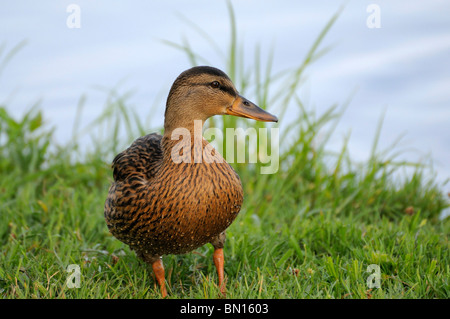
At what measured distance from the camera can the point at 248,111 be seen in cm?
320

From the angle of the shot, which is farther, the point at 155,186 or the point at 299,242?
the point at 299,242

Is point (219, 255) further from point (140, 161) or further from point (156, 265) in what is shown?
point (140, 161)

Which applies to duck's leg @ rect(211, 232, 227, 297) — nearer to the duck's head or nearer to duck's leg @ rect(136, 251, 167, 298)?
duck's leg @ rect(136, 251, 167, 298)

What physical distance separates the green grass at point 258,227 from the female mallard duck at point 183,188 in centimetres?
35

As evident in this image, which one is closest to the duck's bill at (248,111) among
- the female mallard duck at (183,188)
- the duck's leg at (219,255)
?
the female mallard duck at (183,188)

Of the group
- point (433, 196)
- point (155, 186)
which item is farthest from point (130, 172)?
point (433, 196)

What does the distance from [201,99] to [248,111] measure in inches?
11.1

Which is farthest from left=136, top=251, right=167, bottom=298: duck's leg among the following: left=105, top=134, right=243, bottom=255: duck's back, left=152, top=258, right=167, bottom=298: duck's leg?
left=105, top=134, right=243, bottom=255: duck's back

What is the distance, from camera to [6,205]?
4844 millimetres

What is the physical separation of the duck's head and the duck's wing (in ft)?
0.89

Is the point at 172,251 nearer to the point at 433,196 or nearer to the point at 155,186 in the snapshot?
the point at 155,186
